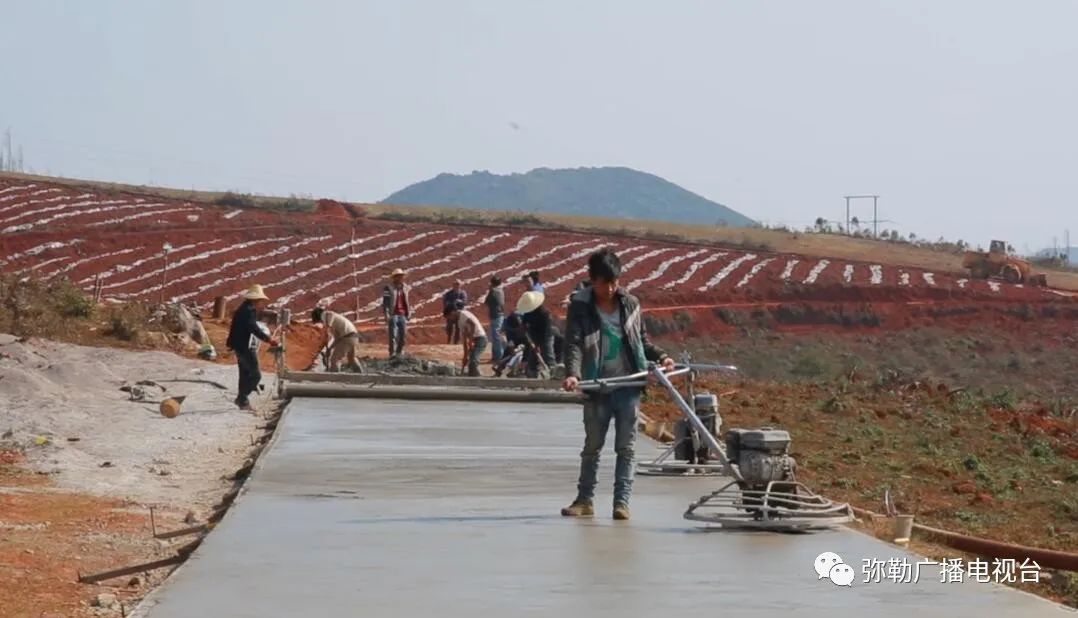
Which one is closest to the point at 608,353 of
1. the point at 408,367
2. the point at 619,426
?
the point at 619,426

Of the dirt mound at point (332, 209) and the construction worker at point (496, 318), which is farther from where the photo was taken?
the dirt mound at point (332, 209)

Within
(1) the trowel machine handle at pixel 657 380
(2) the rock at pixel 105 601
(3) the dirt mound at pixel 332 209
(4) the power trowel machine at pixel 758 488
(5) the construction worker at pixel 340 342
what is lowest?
(2) the rock at pixel 105 601

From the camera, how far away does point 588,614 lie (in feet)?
23.2

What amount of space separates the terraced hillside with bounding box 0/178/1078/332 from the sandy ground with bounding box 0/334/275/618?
16.2 meters

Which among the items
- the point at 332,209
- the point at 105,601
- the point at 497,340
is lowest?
the point at 105,601

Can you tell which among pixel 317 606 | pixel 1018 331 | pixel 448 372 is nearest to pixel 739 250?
pixel 1018 331

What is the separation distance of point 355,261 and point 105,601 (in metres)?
41.0

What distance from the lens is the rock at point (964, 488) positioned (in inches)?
611

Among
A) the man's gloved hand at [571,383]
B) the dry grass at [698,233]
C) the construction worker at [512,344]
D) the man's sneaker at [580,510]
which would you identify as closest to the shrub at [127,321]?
the construction worker at [512,344]

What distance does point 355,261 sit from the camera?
50156 millimetres

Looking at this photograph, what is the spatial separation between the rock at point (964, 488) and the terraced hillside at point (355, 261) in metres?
25.0

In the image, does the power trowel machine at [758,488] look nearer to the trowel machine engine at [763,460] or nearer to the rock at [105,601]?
the trowel machine engine at [763,460]

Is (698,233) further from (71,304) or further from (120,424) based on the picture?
(120,424)

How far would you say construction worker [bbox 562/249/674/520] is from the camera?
9922mm
